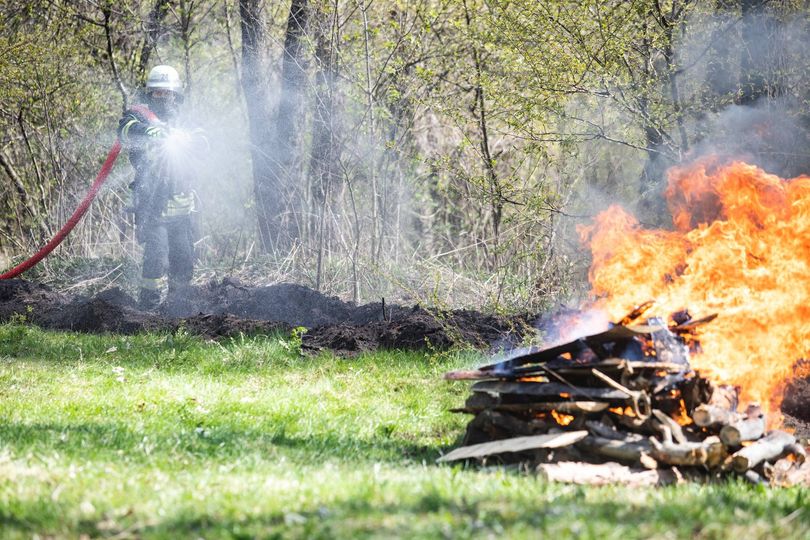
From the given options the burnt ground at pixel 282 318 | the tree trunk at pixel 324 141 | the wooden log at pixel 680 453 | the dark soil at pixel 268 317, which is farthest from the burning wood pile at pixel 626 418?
the tree trunk at pixel 324 141

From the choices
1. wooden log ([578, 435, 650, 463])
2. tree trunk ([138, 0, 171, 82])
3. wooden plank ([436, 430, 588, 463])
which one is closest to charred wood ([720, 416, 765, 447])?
wooden log ([578, 435, 650, 463])

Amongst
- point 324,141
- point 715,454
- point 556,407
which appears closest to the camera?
point 715,454

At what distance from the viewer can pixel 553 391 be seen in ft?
17.0

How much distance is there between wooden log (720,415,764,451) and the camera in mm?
4930

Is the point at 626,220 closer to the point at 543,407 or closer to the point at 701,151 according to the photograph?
the point at 701,151

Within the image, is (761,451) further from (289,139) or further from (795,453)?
(289,139)

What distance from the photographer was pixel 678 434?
16.5 feet

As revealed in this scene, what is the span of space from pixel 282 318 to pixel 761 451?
21.5 ft

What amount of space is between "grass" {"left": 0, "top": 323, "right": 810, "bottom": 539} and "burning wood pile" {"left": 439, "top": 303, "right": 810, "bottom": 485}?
21 cm

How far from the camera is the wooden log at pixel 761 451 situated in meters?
4.93

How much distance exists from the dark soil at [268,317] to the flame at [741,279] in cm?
172

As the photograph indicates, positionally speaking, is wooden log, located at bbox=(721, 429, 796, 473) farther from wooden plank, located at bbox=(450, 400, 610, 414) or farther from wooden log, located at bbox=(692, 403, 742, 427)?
wooden plank, located at bbox=(450, 400, 610, 414)

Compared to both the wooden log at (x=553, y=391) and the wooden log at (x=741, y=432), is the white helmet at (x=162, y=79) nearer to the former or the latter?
the wooden log at (x=553, y=391)

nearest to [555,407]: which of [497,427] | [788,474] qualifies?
[497,427]
